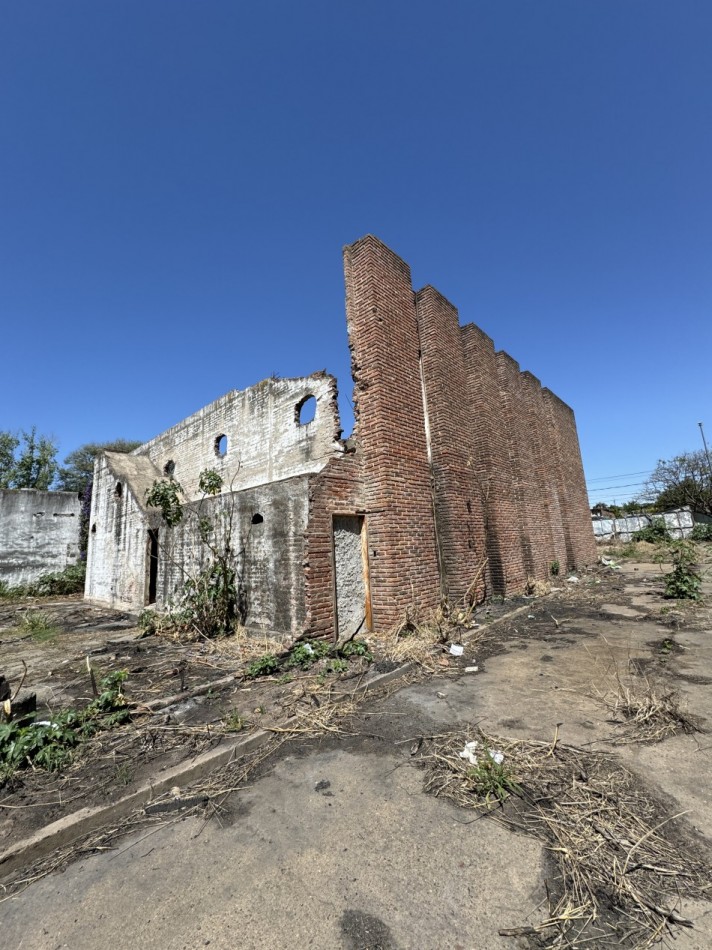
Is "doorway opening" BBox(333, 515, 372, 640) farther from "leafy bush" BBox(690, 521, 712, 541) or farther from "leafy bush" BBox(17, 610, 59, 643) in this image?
"leafy bush" BBox(690, 521, 712, 541)

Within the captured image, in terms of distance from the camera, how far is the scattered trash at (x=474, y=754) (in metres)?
3.15

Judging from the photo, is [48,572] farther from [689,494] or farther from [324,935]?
[689,494]

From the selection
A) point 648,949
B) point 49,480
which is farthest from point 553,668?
point 49,480

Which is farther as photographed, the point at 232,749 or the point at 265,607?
the point at 265,607

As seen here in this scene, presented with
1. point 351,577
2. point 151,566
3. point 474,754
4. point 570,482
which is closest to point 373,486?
point 351,577

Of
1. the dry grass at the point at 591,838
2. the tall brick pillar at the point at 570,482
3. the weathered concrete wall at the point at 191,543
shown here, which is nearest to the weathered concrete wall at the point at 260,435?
the weathered concrete wall at the point at 191,543

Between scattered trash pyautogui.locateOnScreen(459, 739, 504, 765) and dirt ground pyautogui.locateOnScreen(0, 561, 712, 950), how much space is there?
305 millimetres

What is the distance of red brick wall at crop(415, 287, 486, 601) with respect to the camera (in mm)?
8453

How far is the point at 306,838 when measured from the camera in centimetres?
252

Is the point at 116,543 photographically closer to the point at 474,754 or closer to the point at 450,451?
the point at 450,451

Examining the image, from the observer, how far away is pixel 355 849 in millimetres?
2406

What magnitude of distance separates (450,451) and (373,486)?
2301 millimetres

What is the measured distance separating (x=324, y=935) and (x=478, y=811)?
1.28 meters

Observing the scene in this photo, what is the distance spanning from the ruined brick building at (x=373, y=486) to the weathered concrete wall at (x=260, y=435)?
50 millimetres
